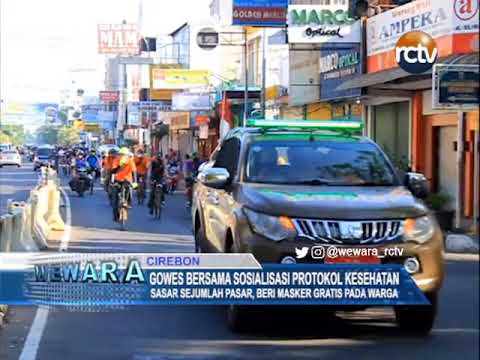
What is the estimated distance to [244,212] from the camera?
5.75 metres

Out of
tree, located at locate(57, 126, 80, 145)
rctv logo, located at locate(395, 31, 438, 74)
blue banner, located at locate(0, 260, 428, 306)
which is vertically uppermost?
rctv logo, located at locate(395, 31, 438, 74)

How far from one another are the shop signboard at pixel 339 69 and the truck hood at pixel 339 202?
1.90 ft

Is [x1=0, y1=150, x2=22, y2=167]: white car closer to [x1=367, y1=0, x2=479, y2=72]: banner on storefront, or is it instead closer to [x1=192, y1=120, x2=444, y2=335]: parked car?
[x1=192, y1=120, x2=444, y2=335]: parked car

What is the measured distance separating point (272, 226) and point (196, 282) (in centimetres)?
68

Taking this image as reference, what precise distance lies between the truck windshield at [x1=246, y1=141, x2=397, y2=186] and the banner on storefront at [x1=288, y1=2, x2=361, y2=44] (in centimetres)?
66

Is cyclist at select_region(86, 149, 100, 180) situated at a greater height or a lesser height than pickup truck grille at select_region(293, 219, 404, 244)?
greater

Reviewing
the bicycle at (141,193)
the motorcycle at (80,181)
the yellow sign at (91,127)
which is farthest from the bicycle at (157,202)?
the yellow sign at (91,127)

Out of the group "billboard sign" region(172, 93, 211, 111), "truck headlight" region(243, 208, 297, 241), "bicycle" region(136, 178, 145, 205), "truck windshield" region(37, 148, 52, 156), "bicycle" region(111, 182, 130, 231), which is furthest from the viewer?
"bicycle" region(136, 178, 145, 205)

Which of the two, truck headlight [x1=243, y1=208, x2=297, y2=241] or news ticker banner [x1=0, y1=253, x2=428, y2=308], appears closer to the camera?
news ticker banner [x1=0, y1=253, x2=428, y2=308]

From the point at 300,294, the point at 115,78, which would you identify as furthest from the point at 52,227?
the point at 300,294

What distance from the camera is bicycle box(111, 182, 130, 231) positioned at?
45.9 feet

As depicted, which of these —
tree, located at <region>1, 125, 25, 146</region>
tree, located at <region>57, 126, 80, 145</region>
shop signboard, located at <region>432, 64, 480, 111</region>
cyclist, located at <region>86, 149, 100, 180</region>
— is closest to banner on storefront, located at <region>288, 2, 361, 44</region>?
shop signboard, located at <region>432, 64, 480, 111</region>

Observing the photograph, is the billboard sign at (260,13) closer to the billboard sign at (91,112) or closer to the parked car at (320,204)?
the billboard sign at (91,112)

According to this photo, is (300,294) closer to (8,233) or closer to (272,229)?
(272,229)
